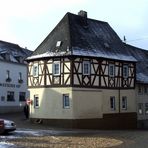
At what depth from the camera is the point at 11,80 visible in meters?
63.0

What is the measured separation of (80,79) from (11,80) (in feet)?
69.8

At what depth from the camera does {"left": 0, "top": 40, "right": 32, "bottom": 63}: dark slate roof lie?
6297 centimetres

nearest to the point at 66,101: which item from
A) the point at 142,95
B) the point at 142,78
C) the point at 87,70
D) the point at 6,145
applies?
the point at 87,70

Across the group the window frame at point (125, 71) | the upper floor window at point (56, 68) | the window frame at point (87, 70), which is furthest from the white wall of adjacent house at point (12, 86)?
the window frame at point (87, 70)

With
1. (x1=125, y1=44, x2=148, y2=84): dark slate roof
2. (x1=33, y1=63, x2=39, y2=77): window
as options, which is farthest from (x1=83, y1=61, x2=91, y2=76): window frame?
(x1=125, y1=44, x2=148, y2=84): dark slate roof

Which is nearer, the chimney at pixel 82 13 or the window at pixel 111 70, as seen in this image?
the window at pixel 111 70

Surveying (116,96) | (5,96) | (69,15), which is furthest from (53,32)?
(5,96)

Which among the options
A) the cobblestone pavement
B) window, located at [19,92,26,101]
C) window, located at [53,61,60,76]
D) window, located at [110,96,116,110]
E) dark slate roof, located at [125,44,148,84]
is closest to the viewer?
the cobblestone pavement

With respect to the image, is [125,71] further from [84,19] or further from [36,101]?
[36,101]

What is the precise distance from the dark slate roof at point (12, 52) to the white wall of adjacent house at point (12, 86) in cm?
81

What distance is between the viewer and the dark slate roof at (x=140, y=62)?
2182 inches

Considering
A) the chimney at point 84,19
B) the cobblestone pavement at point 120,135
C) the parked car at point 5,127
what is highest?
the chimney at point 84,19

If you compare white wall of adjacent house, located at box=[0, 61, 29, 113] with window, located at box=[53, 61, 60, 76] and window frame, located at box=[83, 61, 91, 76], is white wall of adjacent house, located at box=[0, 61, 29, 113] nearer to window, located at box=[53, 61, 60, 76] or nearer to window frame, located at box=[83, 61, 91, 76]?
window, located at box=[53, 61, 60, 76]

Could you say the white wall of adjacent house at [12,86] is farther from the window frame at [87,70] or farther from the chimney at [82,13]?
the window frame at [87,70]
